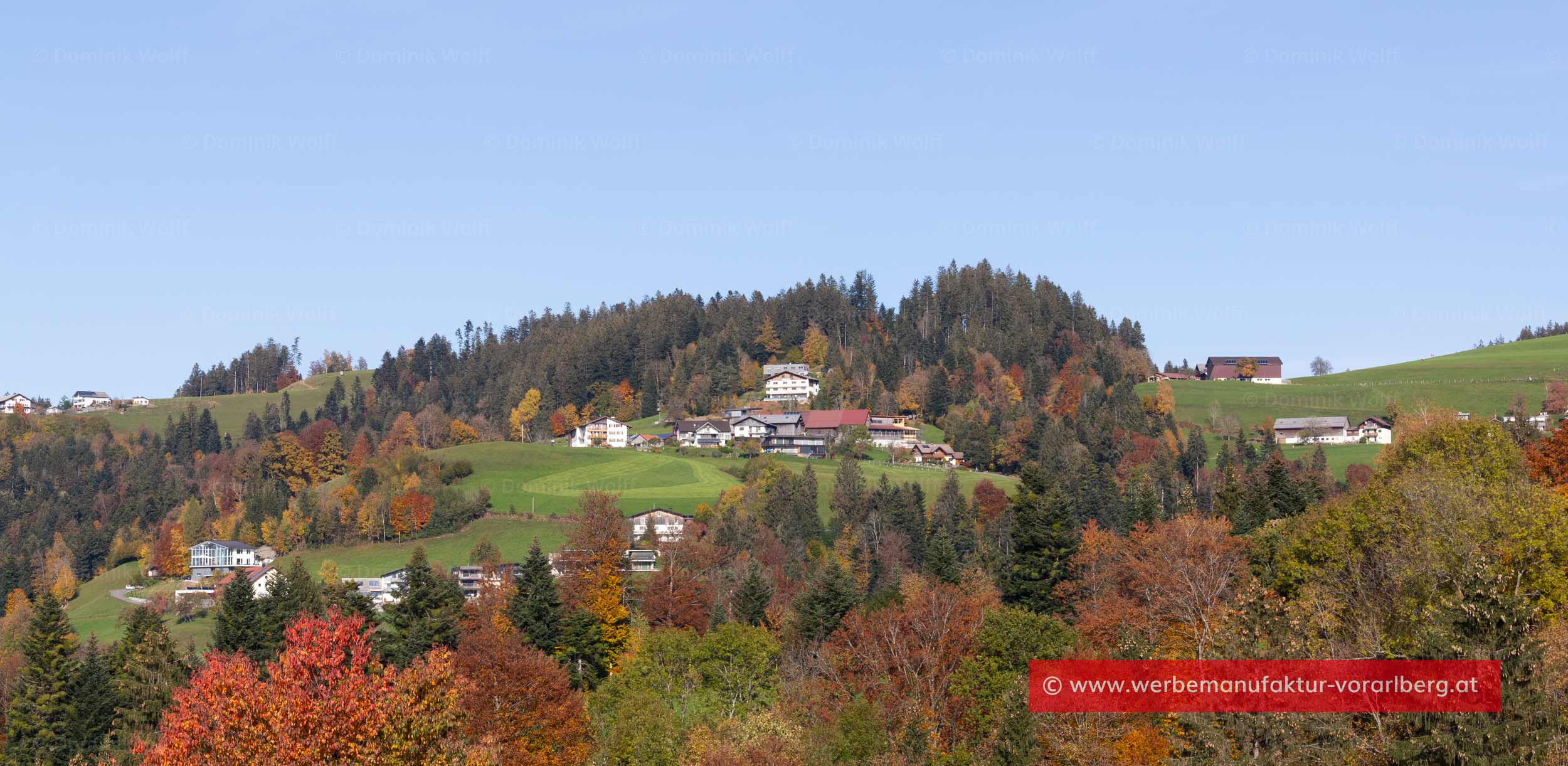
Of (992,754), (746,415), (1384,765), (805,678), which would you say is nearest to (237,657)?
(992,754)

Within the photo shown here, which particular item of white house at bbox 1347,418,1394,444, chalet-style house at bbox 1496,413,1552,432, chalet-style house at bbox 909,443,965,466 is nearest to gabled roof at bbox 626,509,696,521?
chalet-style house at bbox 909,443,965,466

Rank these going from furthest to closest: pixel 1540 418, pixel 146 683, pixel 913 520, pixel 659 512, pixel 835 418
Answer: pixel 835 418, pixel 1540 418, pixel 659 512, pixel 913 520, pixel 146 683

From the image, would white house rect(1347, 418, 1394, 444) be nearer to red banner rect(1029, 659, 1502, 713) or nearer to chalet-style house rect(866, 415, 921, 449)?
chalet-style house rect(866, 415, 921, 449)

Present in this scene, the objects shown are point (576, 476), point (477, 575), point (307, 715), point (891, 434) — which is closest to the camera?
point (307, 715)

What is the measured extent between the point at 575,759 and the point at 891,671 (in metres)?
15.6

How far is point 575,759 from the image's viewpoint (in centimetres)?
5547

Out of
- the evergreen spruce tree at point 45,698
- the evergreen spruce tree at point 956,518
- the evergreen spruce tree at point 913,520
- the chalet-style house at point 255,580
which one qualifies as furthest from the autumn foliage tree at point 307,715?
the chalet-style house at point 255,580

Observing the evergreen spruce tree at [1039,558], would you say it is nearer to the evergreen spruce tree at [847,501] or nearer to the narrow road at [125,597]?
the evergreen spruce tree at [847,501]

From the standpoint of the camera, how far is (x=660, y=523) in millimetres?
135000

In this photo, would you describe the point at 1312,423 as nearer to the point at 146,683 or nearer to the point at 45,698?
the point at 146,683

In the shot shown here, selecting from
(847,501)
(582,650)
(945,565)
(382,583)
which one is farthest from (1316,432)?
(582,650)

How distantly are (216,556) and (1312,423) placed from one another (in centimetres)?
14591

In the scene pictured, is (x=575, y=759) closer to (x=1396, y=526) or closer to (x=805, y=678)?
(x=805, y=678)

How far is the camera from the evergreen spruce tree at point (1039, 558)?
242 feet
